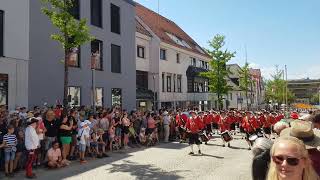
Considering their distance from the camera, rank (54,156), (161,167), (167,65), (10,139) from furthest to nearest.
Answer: (167,65)
(161,167)
(54,156)
(10,139)

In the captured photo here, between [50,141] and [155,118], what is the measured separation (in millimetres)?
8608

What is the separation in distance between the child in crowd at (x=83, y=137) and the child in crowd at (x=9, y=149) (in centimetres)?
302

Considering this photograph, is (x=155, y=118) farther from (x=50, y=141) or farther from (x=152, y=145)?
(x=50, y=141)

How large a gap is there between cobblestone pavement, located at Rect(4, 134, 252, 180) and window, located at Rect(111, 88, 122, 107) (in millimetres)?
9180

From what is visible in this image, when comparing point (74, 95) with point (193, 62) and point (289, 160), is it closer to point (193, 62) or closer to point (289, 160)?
point (289, 160)

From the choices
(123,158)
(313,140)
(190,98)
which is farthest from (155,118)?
(190,98)

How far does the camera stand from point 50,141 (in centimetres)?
1449

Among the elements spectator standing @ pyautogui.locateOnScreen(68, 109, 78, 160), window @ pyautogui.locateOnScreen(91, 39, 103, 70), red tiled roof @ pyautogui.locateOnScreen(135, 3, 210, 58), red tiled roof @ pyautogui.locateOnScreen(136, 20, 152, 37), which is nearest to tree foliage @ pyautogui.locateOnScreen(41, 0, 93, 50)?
spectator standing @ pyautogui.locateOnScreen(68, 109, 78, 160)

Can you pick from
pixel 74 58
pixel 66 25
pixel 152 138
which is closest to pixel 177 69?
pixel 74 58

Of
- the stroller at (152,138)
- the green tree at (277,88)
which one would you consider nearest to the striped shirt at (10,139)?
the stroller at (152,138)

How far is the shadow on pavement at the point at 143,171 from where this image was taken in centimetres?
1239

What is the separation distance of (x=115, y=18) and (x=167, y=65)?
461 inches

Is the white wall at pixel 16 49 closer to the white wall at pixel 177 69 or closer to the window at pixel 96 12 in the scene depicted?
the window at pixel 96 12

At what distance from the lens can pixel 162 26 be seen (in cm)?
4338
